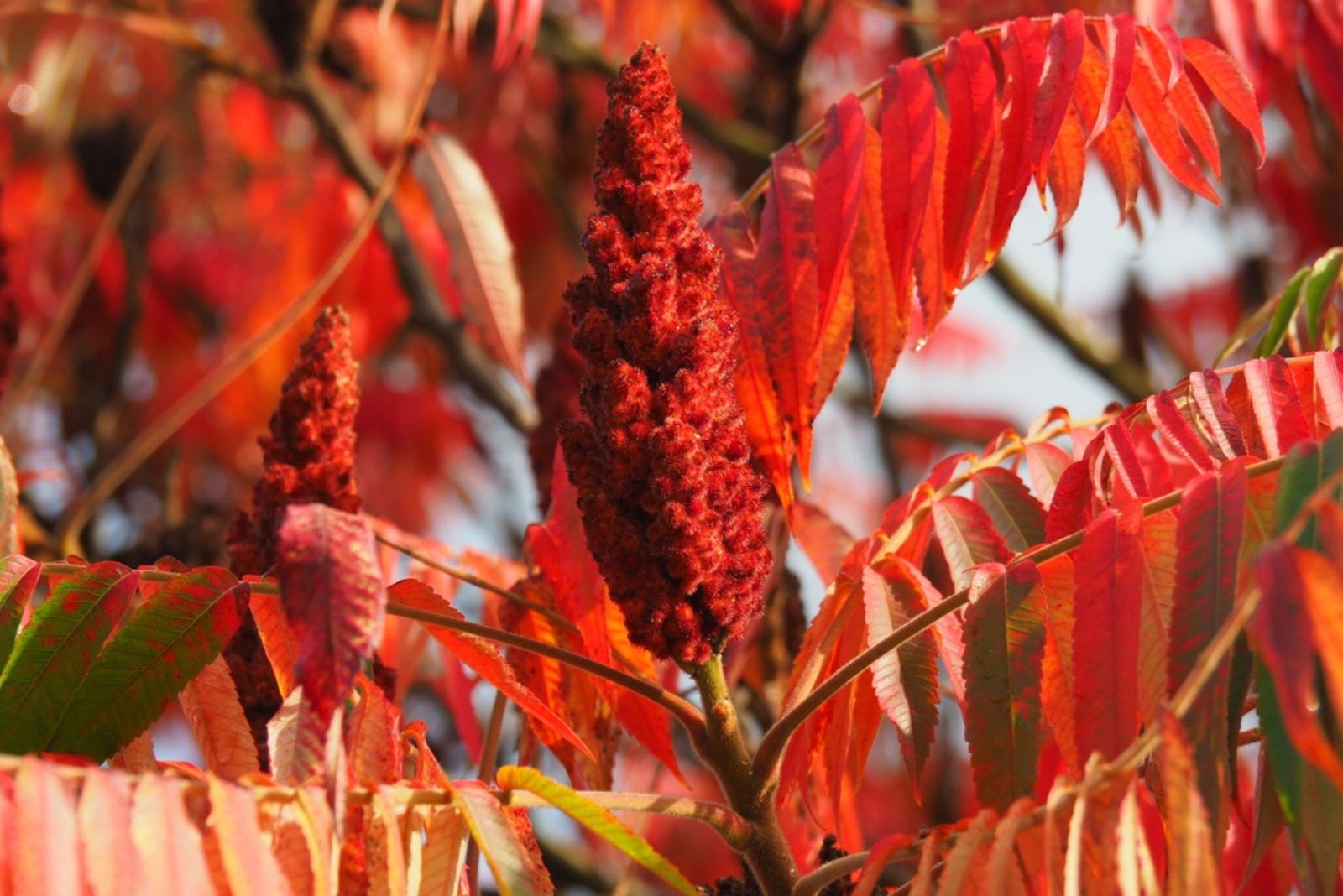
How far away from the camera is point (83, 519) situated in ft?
10.7

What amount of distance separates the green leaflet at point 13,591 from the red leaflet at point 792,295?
0.88m

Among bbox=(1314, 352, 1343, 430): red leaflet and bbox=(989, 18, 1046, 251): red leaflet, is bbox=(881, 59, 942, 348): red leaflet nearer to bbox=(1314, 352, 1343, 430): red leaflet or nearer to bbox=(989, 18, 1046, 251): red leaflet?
bbox=(989, 18, 1046, 251): red leaflet

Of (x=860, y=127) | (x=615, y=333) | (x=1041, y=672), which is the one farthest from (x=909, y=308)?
(x=1041, y=672)

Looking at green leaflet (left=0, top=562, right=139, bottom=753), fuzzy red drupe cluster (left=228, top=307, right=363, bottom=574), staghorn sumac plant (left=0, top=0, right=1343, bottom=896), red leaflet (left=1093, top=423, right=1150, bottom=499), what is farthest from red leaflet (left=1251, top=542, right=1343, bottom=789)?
fuzzy red drupe cluster (left=228, top=307, right=363, bottom=574)

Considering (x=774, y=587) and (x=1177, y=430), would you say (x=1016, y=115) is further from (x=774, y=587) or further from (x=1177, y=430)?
(x=774, y=587)

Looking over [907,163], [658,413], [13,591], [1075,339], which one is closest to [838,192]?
[907,163]

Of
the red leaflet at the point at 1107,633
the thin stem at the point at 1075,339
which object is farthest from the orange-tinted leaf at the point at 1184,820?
the thin stem at the point at 1075,339

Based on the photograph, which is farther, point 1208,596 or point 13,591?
point 13,591

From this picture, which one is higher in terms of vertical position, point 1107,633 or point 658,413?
point 658,413

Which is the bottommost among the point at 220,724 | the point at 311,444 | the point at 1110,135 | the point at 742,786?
the point at 742,786

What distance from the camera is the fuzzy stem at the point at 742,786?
1791 mm

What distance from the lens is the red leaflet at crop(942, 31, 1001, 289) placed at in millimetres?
1975

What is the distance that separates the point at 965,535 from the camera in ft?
6.41

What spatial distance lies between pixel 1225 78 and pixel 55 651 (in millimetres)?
1622
